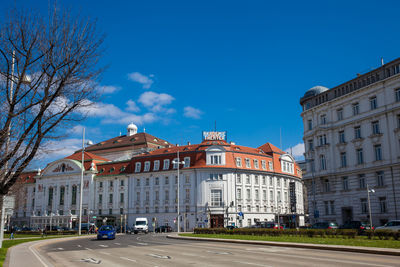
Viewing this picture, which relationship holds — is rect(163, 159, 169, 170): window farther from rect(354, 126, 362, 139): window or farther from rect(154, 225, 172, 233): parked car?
rect(354, 126, 362, 139): window

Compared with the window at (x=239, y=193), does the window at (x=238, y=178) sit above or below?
above

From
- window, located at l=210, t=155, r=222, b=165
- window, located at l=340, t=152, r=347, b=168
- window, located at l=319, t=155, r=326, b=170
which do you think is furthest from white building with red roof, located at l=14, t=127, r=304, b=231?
window, located at l=340, t=152, r=347, b=168

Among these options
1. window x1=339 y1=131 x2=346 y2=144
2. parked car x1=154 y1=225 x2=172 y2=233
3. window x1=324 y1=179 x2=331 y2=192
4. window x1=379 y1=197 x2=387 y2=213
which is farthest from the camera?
parked car x1=154 y1=225 x2=172 y2=233

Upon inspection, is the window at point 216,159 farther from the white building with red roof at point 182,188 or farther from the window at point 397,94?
the window at point 397,94

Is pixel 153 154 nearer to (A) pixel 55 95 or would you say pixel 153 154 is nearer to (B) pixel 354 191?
(B) pixel 354 191

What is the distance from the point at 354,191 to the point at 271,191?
28635mm

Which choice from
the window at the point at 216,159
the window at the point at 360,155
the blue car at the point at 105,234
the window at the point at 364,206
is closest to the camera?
the blue car at the point at 105,234

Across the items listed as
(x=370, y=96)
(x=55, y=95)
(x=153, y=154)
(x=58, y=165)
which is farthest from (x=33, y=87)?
(x=58, y=165)

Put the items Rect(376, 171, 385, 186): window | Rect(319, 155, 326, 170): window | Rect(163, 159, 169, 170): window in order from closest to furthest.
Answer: Rect(376, 171, 385, 186): window, Rect(319, 155, 326, 170): window, Rect(163, 159, 169, 170): window

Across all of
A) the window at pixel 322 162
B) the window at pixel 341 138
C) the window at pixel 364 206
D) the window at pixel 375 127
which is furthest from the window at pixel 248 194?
the window at pixel 375 127

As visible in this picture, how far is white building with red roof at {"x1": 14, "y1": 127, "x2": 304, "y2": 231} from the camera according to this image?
70.9 meters

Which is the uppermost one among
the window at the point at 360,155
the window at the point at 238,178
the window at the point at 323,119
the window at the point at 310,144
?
the window at the point at 323,119

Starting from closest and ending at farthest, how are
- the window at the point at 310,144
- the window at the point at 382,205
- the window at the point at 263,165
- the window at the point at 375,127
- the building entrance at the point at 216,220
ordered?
the window at the point at 382,205 < the window at the point at 375,127 < the window at the point at 310,144 < the building entrance at the point at 216,220 < the window at the point at 263,165

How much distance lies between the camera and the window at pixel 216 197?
70.3 m
